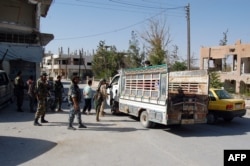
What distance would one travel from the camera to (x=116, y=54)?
5694 cm

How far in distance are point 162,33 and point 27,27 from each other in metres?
23.0

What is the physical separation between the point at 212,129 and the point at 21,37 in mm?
17305

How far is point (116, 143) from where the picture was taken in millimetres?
9266

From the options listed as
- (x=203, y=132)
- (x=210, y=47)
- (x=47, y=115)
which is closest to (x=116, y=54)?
(x=210, y=47)

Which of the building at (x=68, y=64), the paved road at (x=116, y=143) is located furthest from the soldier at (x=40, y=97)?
the building at (x=68, y=64)

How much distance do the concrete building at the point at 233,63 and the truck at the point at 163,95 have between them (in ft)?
50.9

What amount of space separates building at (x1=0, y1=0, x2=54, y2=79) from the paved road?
9.39 metres

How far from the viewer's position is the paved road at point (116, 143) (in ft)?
24.7

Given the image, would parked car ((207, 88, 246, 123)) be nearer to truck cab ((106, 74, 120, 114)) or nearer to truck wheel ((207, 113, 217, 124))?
truck wheel ((207, 113, 217, 124))

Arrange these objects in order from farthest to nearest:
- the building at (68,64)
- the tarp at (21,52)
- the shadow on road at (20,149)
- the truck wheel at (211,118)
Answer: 1. the building at (68,64)
2. the tarp at (21,52)
3. the truck wheel at (211,118)
4. the shadow on road at (20,149)

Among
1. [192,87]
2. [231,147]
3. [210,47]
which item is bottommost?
[231,147]

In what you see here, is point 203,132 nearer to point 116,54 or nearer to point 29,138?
point 29,138

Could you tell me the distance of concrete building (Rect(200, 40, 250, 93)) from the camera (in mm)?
30328

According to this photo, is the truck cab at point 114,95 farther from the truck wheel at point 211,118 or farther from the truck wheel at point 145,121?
the truck wheel at point 211,118
